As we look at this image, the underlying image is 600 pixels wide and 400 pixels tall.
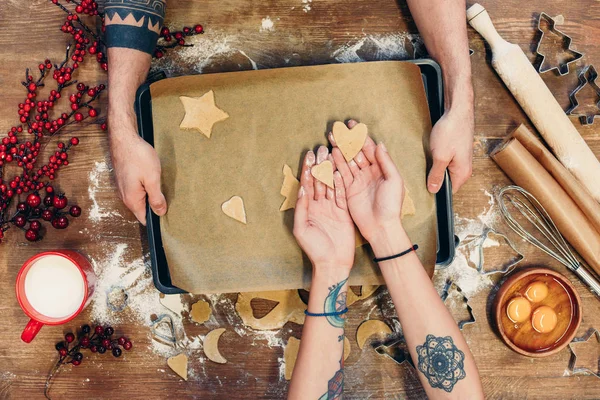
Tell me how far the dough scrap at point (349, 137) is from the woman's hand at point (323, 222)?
1.6 inches

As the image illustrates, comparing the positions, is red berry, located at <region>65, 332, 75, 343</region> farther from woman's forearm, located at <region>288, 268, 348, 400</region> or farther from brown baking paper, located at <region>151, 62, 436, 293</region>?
woman's forearm, located at <region>288, 268, 348, 400</region>

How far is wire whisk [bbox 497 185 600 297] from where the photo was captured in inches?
49.6

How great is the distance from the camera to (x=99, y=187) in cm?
134

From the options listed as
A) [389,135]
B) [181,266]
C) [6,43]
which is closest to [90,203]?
[181,266]

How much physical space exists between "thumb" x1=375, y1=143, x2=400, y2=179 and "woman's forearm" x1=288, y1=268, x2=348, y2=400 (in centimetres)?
26

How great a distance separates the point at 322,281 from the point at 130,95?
667mm

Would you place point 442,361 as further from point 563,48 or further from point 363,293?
point 563,48

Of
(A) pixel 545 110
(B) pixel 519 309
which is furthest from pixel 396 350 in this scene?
(A) pixel 545 110

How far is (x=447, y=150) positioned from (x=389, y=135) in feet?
0.46

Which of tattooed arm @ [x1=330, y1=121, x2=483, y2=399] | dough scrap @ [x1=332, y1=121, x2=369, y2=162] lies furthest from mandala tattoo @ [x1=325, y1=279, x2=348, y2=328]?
dough scrap @ [x1=332, y1=121, x2=369, y2=162]

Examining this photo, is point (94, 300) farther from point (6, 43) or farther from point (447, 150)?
point (447, 150)

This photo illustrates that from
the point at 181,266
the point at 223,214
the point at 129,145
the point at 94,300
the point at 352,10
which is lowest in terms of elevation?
Result: the point at 94,300

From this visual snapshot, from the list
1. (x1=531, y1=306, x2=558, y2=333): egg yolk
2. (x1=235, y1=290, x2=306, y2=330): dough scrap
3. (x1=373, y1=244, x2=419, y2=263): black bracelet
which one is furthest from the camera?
(x1=235, y1=290, x2=306, y2=330): dough scrap

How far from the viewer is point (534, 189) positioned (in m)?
1.23
